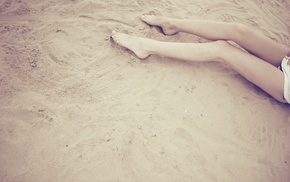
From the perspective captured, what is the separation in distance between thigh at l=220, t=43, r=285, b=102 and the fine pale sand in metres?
0.32

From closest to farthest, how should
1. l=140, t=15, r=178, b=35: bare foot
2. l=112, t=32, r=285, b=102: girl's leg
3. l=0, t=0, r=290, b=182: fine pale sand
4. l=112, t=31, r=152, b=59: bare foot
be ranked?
l=0, t=0, r=290, b=182: fine pale sand
l=112, t=32, r=285, b=102: girl's leg
l=112, t=31, r=152, b=59: bare foot
l=140, t=15, r=178, b=35: bare foot

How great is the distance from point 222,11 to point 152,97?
1.98 m

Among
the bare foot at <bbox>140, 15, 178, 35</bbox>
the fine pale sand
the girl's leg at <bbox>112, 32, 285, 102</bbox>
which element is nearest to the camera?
the fine pale sand

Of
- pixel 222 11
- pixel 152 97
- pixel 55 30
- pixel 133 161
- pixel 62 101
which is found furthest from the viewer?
pixel 222 11

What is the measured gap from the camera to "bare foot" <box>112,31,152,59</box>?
8.30ft

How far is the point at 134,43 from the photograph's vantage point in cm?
257

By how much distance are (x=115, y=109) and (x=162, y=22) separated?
4.15 ft

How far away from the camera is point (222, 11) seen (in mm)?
A: 3473

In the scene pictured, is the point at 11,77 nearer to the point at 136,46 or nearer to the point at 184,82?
the point at 136,46

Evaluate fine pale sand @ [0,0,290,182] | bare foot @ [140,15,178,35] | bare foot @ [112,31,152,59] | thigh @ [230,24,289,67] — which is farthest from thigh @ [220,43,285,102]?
bare foot @ [112,31,152,59]

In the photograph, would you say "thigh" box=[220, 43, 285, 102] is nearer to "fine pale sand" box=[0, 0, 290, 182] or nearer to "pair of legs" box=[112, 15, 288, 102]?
"pair of legs" box=[112, 15, 288, 102]

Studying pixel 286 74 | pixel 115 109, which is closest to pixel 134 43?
pixel 115 109

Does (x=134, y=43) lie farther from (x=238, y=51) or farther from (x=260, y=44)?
(x=260, y=44)

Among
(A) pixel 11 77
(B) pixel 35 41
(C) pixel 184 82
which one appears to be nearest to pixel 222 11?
(C) pixel 184 82
